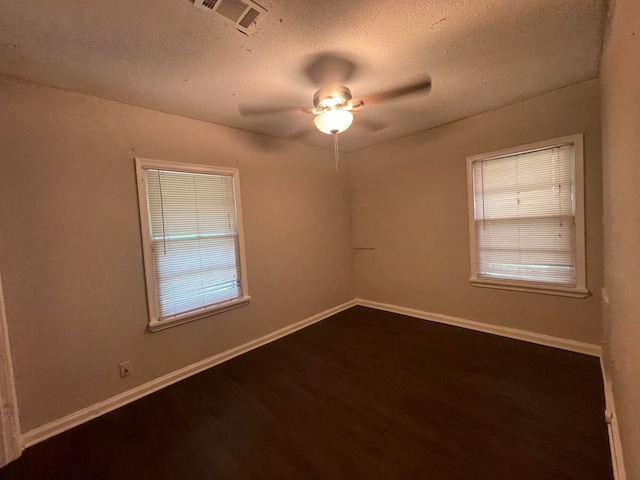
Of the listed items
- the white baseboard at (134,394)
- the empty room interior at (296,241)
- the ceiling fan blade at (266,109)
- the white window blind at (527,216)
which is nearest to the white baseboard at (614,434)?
the empty room interior at (296,241)

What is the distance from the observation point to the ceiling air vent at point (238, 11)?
51.6 inches

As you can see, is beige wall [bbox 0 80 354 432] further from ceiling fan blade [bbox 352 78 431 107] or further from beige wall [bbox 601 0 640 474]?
beige wall [bbox 601 0 640 474]

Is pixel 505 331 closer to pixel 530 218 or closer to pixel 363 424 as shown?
pixel 530 218

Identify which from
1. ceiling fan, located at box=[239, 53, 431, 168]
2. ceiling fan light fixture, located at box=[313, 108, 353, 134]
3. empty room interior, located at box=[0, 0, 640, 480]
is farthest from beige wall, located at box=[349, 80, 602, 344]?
ceiling fan light fixture, located at box=[313, 108, 353, 134]

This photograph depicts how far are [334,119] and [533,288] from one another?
8.83ft

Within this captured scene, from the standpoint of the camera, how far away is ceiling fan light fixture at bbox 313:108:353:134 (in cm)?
195

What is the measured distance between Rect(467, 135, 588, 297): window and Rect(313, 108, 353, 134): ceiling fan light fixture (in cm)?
189

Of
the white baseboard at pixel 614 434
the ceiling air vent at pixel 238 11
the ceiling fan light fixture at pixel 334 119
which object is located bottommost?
the white baseboard at pixel 614 434

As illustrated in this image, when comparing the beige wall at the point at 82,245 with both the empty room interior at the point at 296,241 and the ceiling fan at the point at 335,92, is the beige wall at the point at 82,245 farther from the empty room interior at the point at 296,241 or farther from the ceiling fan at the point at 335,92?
the ceiling fan at the point at 335,92

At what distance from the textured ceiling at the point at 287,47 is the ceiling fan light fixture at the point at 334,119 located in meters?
0.34

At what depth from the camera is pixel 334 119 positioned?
6.45ft

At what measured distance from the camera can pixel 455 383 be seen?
223 cm

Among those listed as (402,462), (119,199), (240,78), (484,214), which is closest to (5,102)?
(119,199)

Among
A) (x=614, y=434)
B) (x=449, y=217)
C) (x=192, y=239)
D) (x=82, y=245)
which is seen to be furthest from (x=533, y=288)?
(x=82, y=245)
